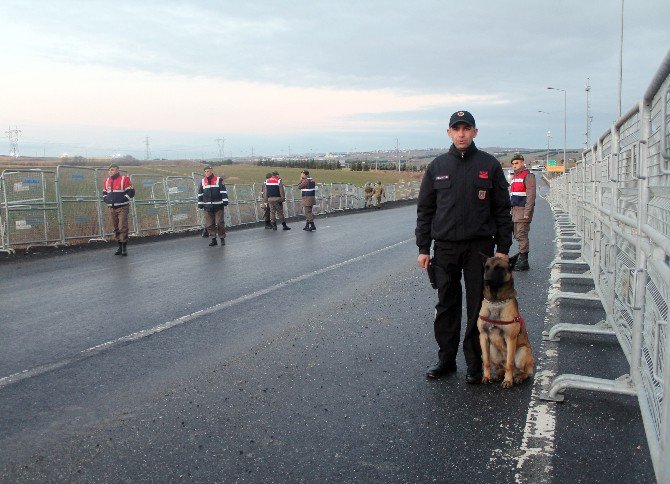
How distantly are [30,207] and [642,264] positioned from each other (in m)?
15.5

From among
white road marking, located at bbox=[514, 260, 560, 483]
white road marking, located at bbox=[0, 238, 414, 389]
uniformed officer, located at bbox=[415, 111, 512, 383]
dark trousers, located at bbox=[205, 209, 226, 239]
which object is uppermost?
uniformed officer, located at bbox=[415, 111, 512, 383]

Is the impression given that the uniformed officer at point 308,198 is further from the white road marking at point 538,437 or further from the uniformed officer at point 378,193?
the uniformed officer at point 378,193

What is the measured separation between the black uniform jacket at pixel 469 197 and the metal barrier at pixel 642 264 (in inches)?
37.0

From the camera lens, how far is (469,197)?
17.7ft

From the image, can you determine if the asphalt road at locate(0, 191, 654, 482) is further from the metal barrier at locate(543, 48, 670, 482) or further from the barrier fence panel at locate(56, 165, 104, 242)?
the barrier fence panel at locate(56, 165, 104, 242)

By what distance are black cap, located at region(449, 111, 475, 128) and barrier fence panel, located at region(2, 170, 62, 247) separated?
13471mm

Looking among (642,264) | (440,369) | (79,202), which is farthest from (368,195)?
(642,264)

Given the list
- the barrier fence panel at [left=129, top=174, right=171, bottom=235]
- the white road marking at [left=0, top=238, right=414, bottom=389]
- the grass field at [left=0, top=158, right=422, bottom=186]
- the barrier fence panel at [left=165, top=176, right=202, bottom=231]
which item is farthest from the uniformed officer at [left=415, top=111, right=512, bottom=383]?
the grass field at [left=0, top=158, right=422, bottom=186]

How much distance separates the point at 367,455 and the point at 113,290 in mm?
7312

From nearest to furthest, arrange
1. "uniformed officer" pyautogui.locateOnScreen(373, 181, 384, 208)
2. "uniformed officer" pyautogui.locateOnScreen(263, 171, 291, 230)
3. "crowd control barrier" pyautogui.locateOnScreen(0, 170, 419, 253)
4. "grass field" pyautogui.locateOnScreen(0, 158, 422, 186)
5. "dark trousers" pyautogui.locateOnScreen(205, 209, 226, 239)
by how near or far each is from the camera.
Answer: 1. "crowd control barrier" pyautogui.locateOnScreen(0, 170, 419, 253)
2. "dark trousers" pyautogui.locateOnScreen(205, 209, 226, 239)
3. "uniformed officer" pyautogui.locateOnScreen(263, 171, 291, 230)
4. "uniformed officer" pyautogui.locateOnScreen(373, 181, 384, 208)
5. "grass field" pyautogui.locateOnScreen(0, 158, 422, 186)

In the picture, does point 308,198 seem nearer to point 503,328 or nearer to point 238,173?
point 503,328

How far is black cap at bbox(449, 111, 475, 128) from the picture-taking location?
17.5 feet

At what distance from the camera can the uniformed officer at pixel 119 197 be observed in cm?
1565

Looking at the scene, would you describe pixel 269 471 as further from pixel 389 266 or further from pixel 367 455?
pixel 389 266
